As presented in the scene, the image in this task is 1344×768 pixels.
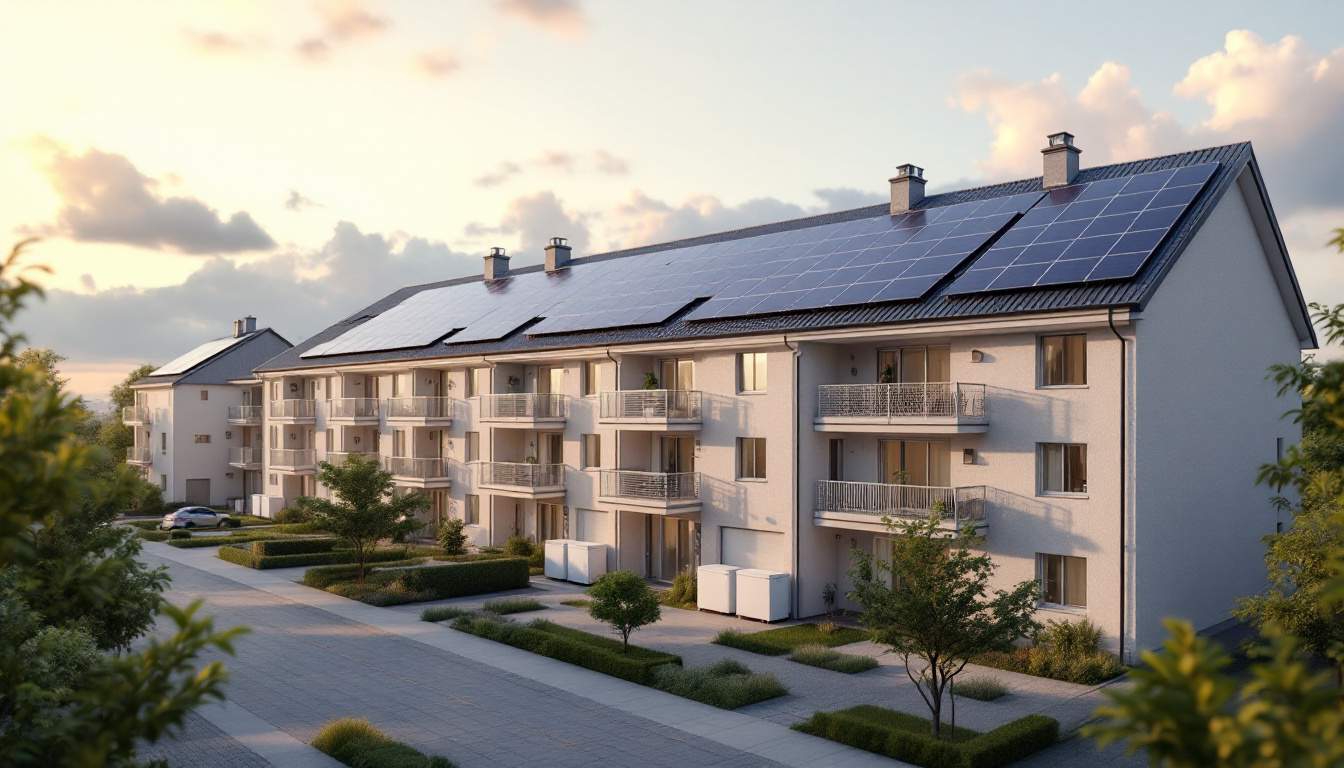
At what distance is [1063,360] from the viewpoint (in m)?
22.4

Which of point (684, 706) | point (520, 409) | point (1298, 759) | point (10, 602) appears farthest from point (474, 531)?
point (1298, 759)

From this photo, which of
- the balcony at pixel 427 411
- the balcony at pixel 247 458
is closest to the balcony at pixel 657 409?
the balcony at pixel 427 411

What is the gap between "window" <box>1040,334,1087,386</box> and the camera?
72.3ft

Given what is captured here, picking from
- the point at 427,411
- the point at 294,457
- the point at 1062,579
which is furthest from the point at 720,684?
the point at 294,457

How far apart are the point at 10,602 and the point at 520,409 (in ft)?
84.6

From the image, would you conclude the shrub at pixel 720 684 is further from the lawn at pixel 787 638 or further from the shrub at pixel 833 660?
the lawn at pixel 787 638

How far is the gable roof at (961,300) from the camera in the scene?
844 inches

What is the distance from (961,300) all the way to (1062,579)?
723 cm

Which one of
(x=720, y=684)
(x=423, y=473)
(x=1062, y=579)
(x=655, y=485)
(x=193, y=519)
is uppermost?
(x=655, y=485)

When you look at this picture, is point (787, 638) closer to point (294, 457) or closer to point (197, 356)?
point (294, 457)

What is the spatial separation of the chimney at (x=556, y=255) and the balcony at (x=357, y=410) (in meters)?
10.9

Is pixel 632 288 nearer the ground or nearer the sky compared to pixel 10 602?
nearer the sky

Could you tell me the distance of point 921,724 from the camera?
1645cm

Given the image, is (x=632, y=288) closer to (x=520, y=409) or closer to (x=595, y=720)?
(x=520, y=409)
